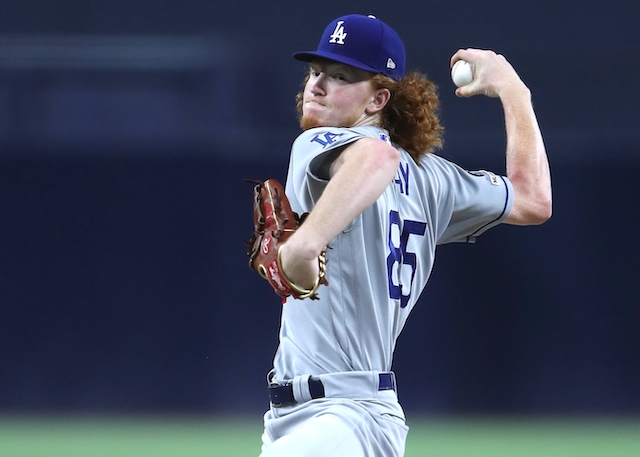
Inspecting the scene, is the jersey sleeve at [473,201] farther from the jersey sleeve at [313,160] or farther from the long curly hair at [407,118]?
the jersey sleeve at [313,160]

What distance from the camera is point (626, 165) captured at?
220 inches

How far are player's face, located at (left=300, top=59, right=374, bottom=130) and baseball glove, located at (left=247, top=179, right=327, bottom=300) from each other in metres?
0.37

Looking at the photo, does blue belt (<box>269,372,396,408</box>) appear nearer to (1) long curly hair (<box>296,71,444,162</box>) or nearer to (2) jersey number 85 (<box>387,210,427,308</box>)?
(2) jersey number 85 (<box>387,210,427,308</box>)

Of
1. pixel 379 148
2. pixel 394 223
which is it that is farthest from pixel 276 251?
pixel 394 223

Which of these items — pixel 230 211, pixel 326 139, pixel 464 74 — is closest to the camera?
pixel 326 139

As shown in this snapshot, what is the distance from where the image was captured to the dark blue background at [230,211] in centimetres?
539

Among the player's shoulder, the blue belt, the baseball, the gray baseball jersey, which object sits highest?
the baseball

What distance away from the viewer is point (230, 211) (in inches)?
219

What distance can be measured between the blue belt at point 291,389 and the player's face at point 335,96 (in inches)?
23.3

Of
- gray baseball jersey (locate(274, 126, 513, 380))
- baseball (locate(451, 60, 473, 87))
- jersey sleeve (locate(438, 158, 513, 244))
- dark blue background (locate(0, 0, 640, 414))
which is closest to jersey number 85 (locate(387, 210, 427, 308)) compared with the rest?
gray baseball jersey (locate(274, 126, 513, 380))

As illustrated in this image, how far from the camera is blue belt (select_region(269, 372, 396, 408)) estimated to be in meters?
1.97

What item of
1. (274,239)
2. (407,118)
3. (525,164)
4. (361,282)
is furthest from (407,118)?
(274,239)

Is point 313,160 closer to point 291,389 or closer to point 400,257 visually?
point 400,257

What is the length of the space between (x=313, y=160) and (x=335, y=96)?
1.42ft
